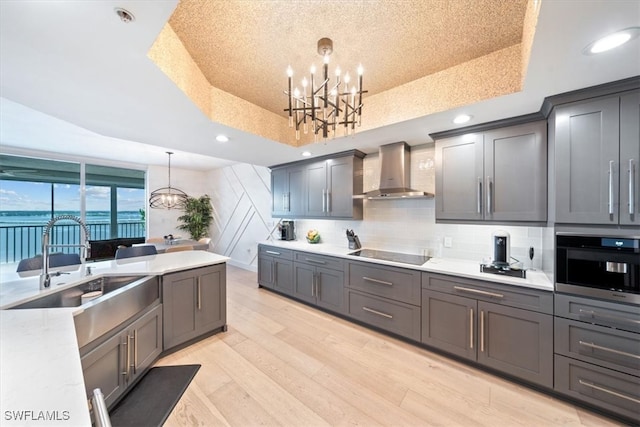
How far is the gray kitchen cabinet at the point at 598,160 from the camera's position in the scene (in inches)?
59.6

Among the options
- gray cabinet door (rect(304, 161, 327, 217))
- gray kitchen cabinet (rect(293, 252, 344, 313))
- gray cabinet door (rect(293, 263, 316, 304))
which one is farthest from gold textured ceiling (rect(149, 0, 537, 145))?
gray cabinet door (rect(293, 263, 316, 304))

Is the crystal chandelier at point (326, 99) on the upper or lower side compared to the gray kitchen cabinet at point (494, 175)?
upper

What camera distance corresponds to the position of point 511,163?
212 centimetres

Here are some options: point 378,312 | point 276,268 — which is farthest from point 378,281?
point 276,268

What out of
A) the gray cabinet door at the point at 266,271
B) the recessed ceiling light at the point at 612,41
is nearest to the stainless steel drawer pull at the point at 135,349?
the gray cabinet door at the point at 266,271

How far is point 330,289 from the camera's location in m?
3.15

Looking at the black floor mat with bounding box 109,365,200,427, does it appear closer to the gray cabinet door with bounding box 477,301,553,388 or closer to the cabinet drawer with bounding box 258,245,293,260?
the cabinet drawer with bounding box 258,245,293,260

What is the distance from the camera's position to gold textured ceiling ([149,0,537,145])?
4.51 ft

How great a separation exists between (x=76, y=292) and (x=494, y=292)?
3.40m

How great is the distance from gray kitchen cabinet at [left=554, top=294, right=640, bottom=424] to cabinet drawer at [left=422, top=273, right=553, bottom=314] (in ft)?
0.28

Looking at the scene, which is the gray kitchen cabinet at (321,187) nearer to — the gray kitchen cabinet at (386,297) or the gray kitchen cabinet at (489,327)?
the gray kitchen cabinet at (386,297)

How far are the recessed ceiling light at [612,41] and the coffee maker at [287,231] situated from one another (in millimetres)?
3927

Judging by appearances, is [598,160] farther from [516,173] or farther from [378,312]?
[378,312]

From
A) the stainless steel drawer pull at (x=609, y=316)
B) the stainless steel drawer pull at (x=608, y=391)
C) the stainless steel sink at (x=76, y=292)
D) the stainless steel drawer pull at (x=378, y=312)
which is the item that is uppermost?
the stainless steel sink at (x=76, y=292)
